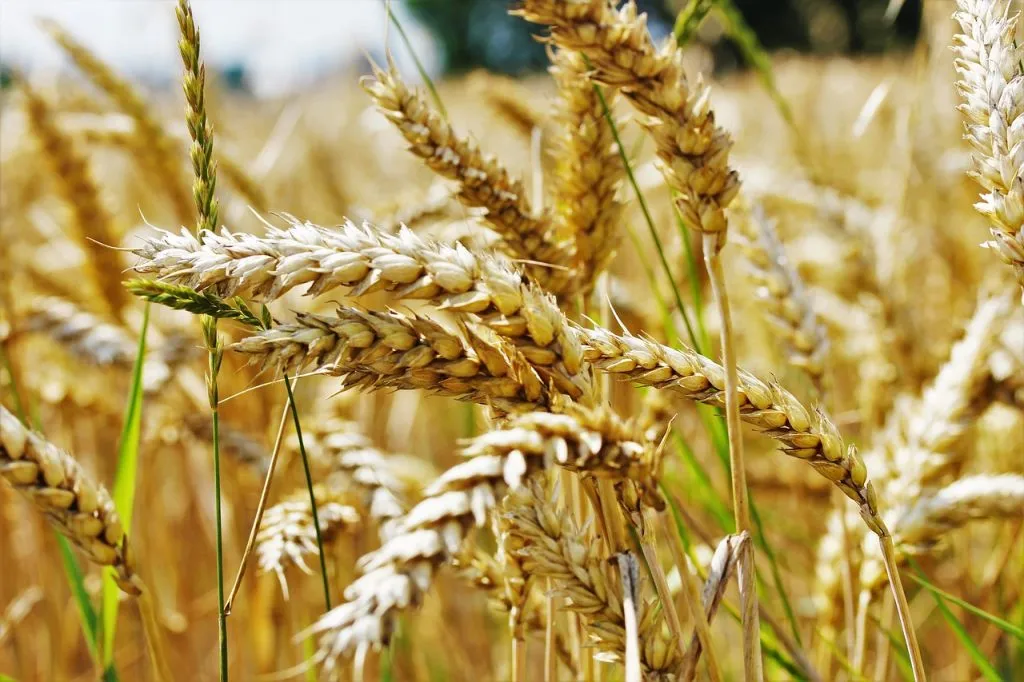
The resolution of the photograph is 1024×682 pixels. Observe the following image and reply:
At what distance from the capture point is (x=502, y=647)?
54.4 inches

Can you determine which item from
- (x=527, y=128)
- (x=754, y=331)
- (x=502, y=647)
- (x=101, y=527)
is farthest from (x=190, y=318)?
(x=754, y=331)

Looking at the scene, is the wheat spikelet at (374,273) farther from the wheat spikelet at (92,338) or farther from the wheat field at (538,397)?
the wheat spikelet at (92,338)

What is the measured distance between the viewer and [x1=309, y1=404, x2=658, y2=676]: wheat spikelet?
1.07 ft

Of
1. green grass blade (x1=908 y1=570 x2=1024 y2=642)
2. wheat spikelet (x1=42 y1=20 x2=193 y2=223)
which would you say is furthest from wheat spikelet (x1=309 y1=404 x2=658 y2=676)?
wheat spikelet (x1=42 y1=20 x2=193 y2=223)

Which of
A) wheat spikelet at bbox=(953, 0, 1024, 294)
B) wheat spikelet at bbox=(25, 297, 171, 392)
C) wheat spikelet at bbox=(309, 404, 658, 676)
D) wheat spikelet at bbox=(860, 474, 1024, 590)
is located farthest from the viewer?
wheat spikelet at bbox=(25, 297, 171, 392)

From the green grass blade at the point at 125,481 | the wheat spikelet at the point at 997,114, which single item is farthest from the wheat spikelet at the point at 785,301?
the green grass blade at the point at 125,481

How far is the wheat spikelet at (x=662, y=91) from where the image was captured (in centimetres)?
47

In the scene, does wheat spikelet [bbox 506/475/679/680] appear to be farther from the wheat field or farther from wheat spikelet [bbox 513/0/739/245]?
wheat spikelet [bbox 513/0/739/245]

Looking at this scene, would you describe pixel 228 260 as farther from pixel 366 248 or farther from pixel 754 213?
Answer: pixel 754 213

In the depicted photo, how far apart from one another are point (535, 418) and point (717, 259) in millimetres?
214

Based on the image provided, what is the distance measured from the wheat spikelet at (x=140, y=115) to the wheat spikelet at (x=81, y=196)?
11 centimetres

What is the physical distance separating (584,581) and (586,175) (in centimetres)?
34

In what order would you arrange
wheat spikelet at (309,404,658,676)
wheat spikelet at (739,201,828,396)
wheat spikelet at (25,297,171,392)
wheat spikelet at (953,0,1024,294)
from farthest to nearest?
wheat spikelet at (25,297,171,392) < wheat spikelet at (739,201,828,396) < wheat spikelet at (953,0,1024,294) < wheat spikelet at (309,404,658,676)

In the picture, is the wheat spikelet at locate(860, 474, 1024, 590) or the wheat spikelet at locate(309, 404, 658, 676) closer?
the wheat spikelet at locate(309, 404, 658, 676)
